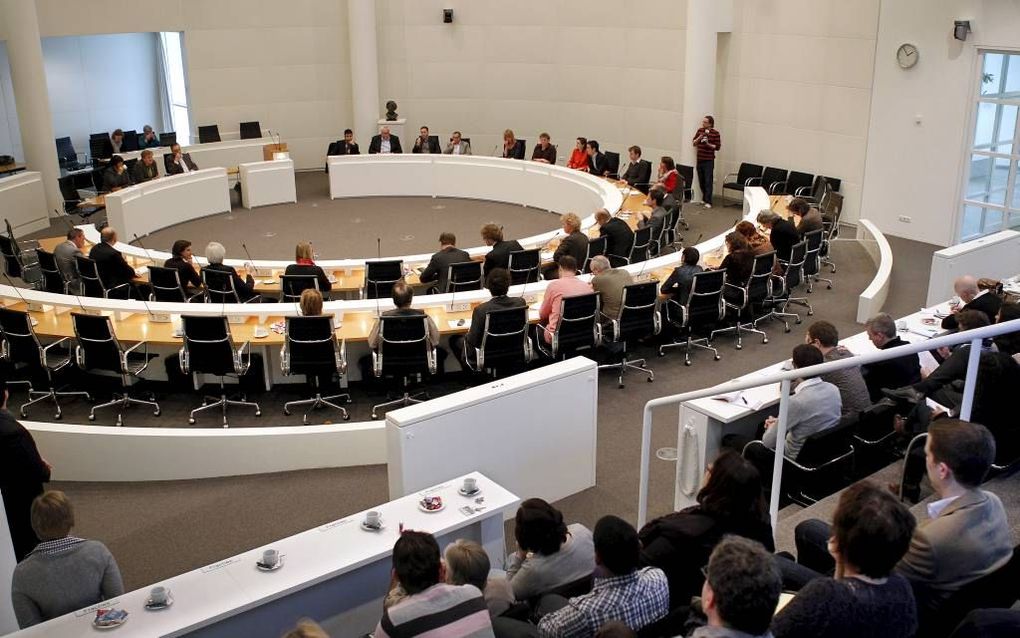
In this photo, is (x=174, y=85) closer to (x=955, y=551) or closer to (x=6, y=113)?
(x=6, y=113)

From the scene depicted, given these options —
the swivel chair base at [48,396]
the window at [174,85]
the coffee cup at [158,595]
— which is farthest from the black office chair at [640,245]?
the window at [174,85]

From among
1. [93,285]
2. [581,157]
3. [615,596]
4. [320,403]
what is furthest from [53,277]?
[615,596]

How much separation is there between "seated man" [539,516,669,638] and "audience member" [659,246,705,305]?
226 inches

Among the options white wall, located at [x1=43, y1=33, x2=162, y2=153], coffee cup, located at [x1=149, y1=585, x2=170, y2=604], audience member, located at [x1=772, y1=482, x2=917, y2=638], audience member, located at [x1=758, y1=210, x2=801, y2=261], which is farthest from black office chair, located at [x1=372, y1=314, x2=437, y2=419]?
white wall, located at [x1=43, y1=33, x2=162, y2=153]

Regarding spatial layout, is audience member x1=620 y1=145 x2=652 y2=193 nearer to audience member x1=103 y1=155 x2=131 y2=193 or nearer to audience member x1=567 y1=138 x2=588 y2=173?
audience member x1=567 y1=138 x2=588 y2=173

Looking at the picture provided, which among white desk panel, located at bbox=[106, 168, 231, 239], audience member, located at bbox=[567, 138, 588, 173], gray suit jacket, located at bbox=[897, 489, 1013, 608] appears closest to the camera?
gray suit jacket, located at bbox=[897, 489, 1013, 608]

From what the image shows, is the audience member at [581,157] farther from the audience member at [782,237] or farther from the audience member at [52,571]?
the audience member at [52,571]

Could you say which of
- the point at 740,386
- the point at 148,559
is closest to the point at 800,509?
the point at 740,386

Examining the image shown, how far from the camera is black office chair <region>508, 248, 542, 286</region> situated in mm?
10430

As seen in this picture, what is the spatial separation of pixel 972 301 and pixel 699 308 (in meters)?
2.42

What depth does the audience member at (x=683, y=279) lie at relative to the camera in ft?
30.5

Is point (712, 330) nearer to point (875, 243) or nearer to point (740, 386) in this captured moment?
point (875, 243)

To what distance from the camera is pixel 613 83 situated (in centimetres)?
1797

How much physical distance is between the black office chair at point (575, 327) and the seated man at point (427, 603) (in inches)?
187
